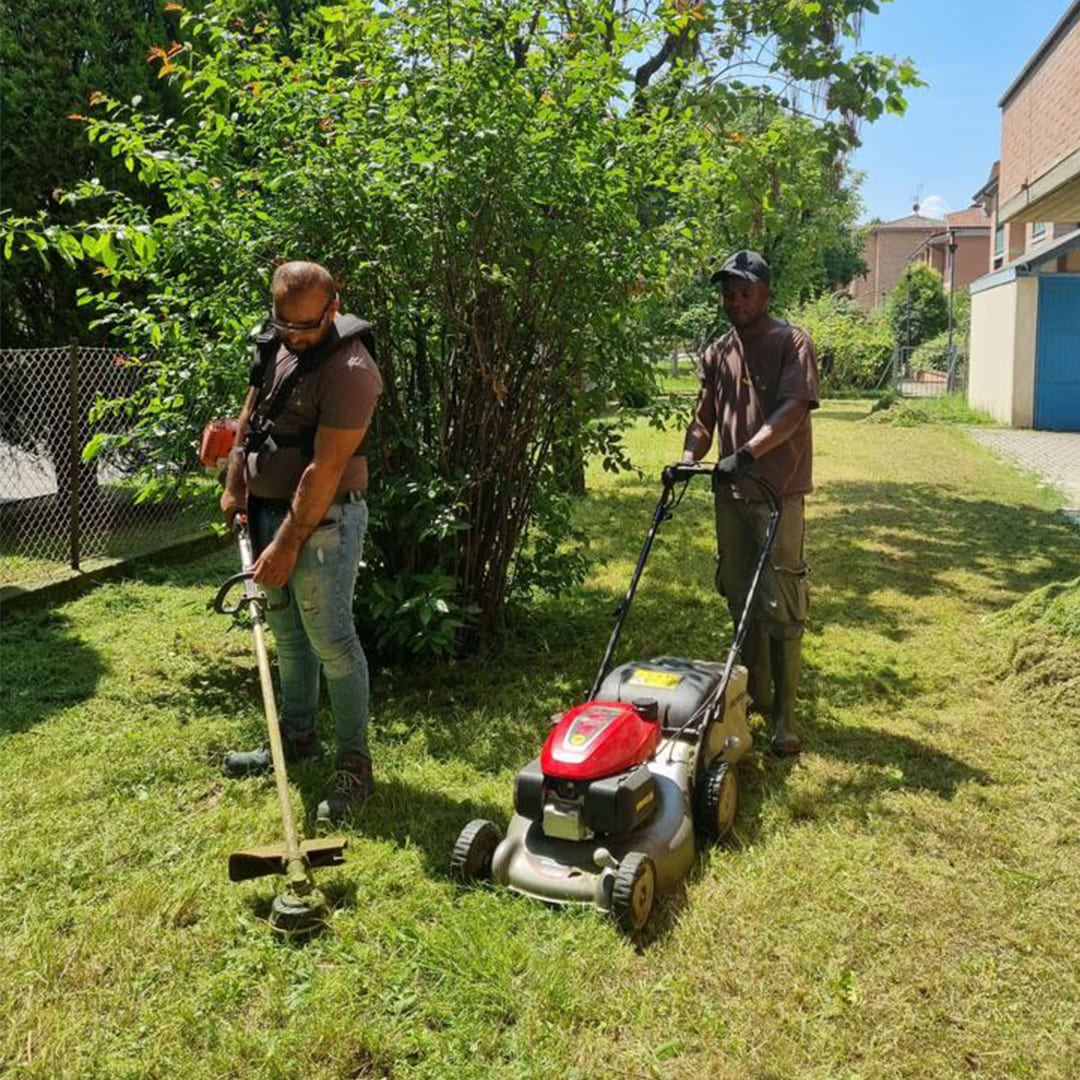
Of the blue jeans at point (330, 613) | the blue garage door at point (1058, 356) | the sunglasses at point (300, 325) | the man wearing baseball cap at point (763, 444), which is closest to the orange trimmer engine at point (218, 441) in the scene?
the blue jeans at point (330, 613)

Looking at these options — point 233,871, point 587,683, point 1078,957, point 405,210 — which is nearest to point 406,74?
point 405,210

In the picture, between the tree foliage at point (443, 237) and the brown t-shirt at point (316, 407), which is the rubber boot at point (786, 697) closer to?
the tree foliage at point (443, 237)

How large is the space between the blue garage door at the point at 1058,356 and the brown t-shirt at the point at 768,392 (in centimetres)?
1674

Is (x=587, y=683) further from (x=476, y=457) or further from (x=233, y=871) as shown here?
(x=233, y=871)

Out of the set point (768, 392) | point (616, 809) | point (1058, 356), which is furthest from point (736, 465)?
point (1058, 356)

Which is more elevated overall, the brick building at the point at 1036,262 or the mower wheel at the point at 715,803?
the brick building at the point at 1036,262

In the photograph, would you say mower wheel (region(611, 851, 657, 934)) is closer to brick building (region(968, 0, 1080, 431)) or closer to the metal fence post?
the metal fence post

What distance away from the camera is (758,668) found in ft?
15.0

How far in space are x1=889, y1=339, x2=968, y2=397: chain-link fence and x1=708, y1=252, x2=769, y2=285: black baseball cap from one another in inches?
934

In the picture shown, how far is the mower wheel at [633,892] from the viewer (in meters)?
2.79

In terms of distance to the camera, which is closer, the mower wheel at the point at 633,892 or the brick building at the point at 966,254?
the mower wheel at the point at 633,892

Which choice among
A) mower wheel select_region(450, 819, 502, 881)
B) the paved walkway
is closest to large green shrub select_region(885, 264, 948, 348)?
the paved walkway

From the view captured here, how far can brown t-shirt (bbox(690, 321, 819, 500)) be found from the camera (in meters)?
4.02

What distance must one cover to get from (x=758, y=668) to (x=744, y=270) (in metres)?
1.70
